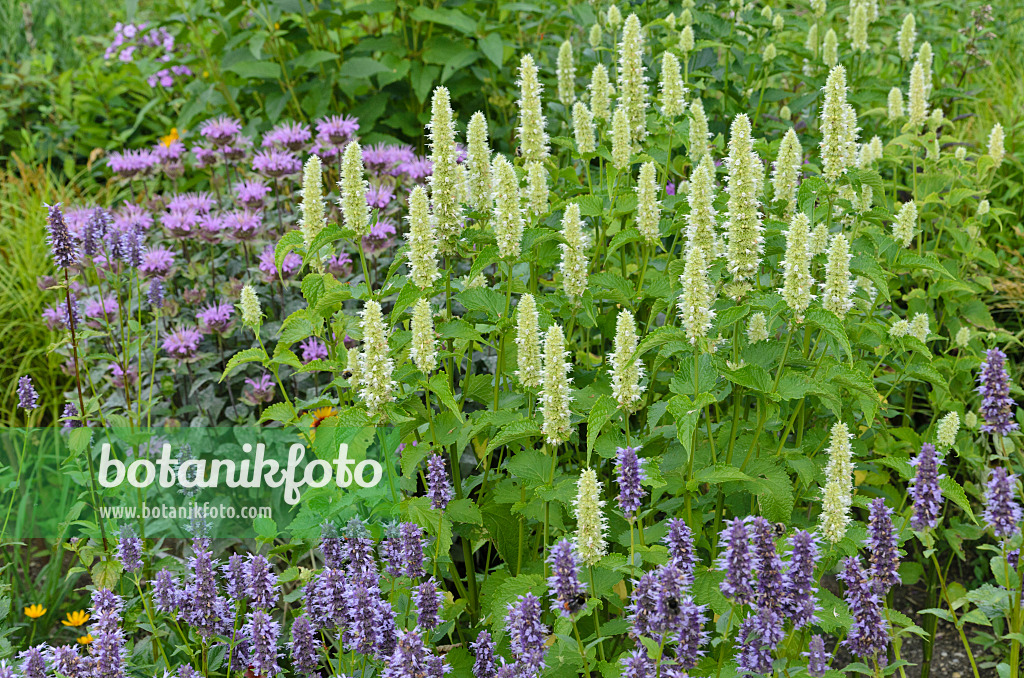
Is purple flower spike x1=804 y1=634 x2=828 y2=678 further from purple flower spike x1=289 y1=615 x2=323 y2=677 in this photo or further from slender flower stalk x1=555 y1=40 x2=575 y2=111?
slender flower stalk x1=555 y1=40 x2=575 y2=111

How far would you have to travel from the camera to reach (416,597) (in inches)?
91.0

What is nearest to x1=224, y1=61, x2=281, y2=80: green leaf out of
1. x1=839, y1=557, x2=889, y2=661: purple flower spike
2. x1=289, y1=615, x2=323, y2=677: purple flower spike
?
x1=289, y1=615, x2=323, y2=677: purple flower spike

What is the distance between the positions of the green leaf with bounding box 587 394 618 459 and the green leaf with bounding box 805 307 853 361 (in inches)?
20.4

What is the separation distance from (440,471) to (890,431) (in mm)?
1654

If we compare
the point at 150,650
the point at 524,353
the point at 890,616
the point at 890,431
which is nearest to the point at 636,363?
the point at 524,353

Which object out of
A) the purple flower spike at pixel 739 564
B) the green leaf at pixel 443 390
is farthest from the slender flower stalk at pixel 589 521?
the green leaf at pixel 443 390

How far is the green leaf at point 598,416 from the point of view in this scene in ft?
7.27

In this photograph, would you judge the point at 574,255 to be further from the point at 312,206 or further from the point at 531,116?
the point at 312,206

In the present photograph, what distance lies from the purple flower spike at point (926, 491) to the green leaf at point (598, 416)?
72cm

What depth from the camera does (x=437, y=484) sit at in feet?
8.06

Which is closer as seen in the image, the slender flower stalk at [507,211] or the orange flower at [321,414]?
the slender flower stalk at [507,211]

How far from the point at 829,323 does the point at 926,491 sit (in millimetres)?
459

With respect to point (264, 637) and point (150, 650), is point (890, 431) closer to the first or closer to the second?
point (264, 637)

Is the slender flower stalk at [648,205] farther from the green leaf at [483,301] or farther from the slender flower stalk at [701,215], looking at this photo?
the green leaf at [483,301]
